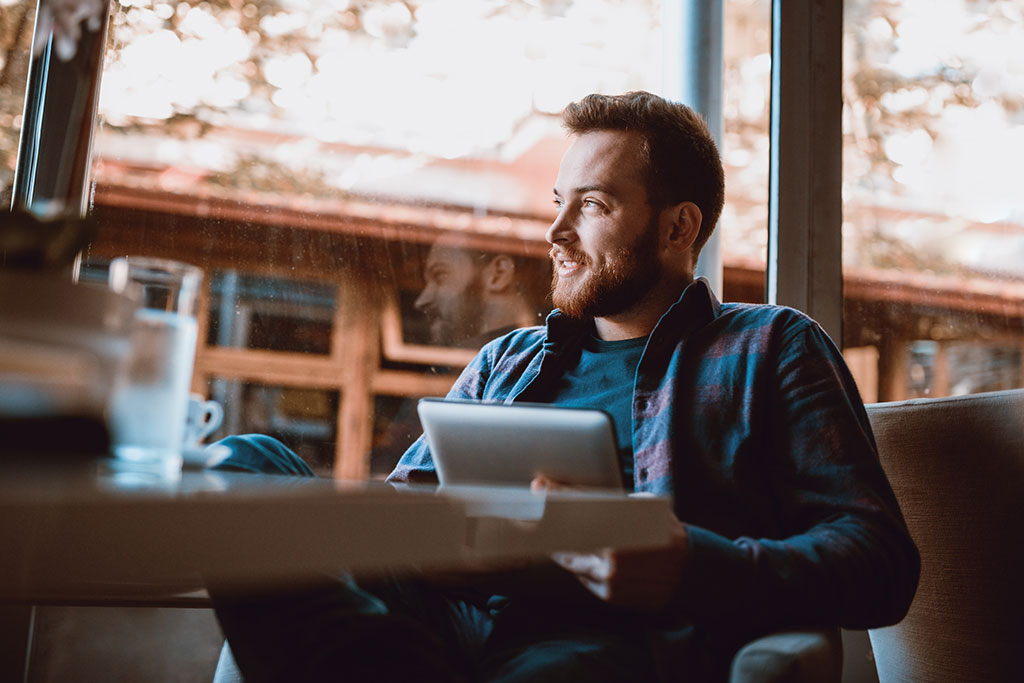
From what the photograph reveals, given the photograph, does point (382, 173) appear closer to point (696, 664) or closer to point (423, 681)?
point (696, 664)

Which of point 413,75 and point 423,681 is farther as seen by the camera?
point 413,75

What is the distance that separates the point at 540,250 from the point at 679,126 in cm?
48

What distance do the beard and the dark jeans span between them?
0.53 m

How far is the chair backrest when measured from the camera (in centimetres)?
121

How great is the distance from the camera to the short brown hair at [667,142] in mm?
1623

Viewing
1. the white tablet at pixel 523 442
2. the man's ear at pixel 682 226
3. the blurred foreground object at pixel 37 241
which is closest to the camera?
the blurred foreground object at pixel 37 241

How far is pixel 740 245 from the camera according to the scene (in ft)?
6.76

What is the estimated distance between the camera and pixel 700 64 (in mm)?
2020

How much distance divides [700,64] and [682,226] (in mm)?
567

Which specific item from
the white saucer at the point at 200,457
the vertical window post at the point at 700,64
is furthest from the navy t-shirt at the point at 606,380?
the white saucer at the point at 200,457

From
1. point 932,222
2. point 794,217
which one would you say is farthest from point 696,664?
point 932,222

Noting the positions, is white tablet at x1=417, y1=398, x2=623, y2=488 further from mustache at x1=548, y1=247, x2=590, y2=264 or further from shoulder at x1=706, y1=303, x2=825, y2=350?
mustache at x1=548, y1=247, x2=590, y2=264

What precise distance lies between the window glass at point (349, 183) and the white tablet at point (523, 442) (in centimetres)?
87

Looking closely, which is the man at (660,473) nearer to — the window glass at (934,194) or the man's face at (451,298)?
the man's face at (451,298)
